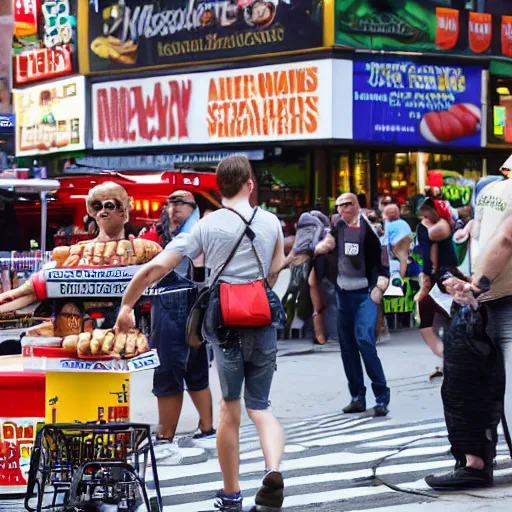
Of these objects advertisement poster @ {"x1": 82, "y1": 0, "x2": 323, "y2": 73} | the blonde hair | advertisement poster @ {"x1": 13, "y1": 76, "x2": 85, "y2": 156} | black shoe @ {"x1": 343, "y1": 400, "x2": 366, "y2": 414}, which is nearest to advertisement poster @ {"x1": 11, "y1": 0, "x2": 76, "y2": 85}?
advertisement poster @ {"x1": 13, "y1": 76, "x2": 85, "y2": 156}

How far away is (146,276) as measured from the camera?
252 inches

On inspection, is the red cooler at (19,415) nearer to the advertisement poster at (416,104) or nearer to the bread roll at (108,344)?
the bread roll at (108,344)

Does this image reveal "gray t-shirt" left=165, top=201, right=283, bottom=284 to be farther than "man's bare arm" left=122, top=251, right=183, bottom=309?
Yes

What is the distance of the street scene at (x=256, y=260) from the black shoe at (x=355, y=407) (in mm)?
39

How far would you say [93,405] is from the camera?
6.52 metres

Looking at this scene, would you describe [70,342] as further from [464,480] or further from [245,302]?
[464,480]

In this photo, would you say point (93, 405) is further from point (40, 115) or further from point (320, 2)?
point (40, 115)

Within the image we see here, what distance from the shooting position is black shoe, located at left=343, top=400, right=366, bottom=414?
10.5 meters

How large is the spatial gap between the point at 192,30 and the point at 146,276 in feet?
49.8

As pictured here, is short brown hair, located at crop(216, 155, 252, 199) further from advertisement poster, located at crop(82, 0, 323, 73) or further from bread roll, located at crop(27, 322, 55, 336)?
advertisement poster, located at crop(82, 0, 323, 73)

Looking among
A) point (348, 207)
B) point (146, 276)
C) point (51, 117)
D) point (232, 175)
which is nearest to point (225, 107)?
point (51, 117)

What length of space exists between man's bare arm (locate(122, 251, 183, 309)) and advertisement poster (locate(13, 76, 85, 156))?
17.1 meters

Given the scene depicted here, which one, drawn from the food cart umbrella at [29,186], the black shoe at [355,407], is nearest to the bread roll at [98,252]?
the black shoe at [355,407]

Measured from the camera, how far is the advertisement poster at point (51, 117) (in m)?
23.6
